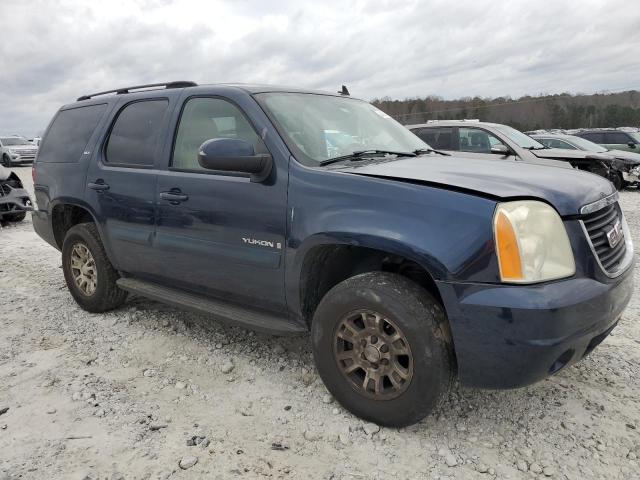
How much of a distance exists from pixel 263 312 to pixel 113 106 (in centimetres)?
228

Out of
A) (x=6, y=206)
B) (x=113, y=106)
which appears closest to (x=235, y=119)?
(x=113, y=106)

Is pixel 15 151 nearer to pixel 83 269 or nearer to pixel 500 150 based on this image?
pixel 500 150

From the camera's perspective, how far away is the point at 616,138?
16.1m

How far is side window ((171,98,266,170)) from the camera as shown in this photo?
3.27 m

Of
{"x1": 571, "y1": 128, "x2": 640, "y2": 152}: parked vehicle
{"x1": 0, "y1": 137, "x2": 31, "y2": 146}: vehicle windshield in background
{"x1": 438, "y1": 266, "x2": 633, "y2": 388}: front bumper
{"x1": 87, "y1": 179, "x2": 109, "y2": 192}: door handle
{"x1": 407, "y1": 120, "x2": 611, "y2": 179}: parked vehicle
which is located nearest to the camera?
{"x1": 438, "y1": 266, "x2": 633, "y2": 388}: front bumper

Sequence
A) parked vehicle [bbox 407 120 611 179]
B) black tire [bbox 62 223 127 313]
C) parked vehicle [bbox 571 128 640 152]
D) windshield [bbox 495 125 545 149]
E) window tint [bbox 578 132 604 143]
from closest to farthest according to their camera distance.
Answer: black tire [bbox 62 223 127 313] < parked vehicle [bbox 407 120 611 179] < windshield [bbox 495 125 545 149] < parked vehicle [bbox 571 128 640 152] < window tint [bbox 578 132 604 143]

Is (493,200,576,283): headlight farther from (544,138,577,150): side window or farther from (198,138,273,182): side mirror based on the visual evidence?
(544,138,577,150): side window

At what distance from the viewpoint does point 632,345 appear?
357cm

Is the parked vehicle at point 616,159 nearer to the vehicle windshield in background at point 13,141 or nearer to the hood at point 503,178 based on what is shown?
the hood at point 503,178

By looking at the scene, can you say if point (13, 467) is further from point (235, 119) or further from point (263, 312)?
point (235, 119)

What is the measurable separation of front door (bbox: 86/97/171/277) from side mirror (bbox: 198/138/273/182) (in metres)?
0.88

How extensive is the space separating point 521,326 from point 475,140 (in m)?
7.25

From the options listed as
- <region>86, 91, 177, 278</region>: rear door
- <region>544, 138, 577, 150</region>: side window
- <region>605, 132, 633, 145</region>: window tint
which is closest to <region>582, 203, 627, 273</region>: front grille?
<region>86, 91, 177, 278</region>: rear door

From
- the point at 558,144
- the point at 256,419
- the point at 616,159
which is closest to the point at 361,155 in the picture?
the point at 256,419
